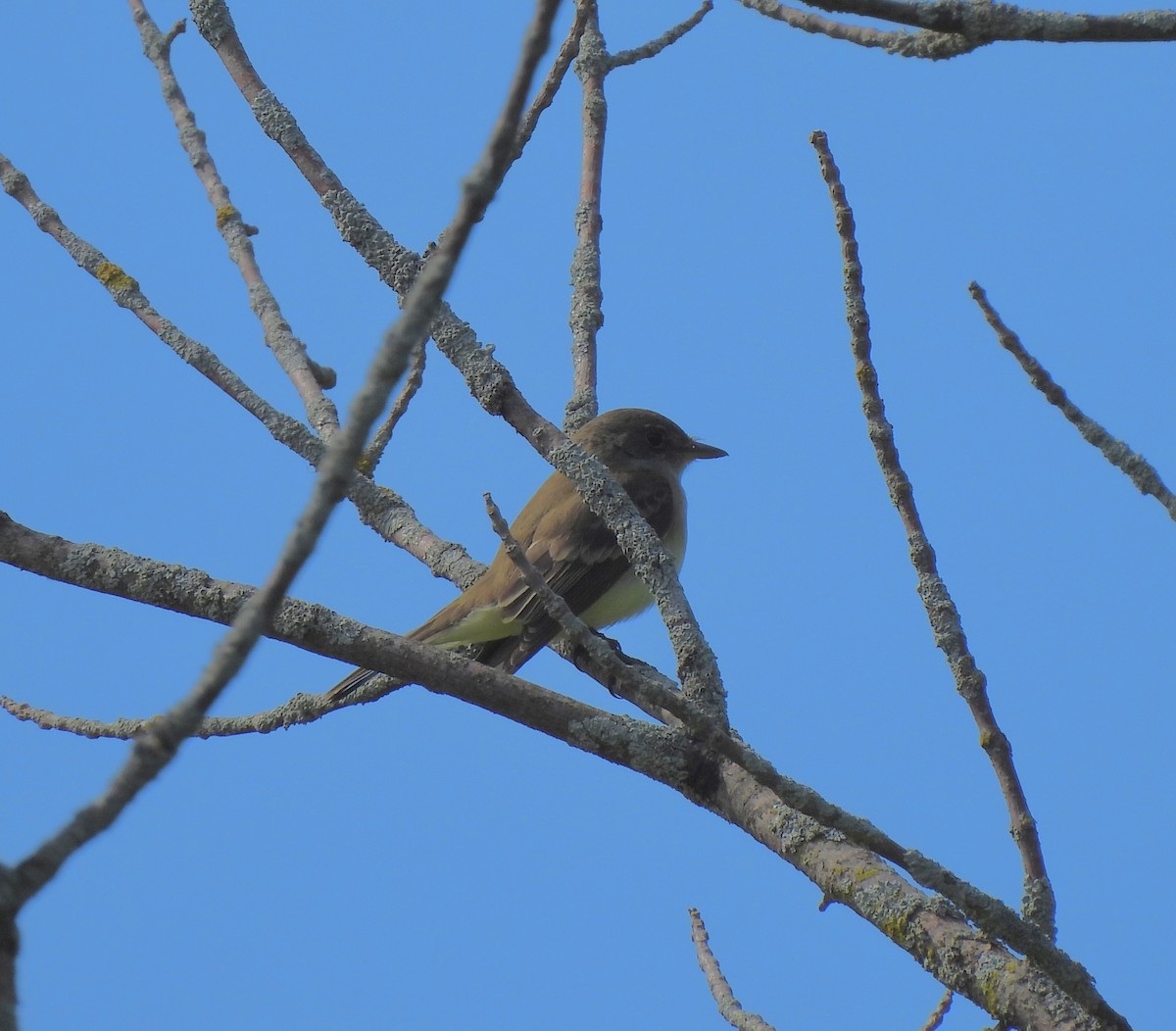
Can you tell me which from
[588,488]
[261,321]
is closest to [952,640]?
[588,488]

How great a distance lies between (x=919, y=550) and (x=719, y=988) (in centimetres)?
121

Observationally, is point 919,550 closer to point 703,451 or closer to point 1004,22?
point 1004,22

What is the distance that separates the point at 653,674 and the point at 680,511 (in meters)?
2.67

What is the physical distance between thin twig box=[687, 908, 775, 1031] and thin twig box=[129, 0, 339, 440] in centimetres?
226

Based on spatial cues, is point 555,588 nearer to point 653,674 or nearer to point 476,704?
point 653,674

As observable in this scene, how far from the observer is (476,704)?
3088 mm

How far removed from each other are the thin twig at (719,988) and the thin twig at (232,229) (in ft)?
7.41

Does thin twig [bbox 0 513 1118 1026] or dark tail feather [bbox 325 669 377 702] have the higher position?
dark tail feather [bbox 325 669 377 702]

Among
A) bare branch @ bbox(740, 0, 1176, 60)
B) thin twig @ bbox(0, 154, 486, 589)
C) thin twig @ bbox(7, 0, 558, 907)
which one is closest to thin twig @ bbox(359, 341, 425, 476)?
thin twig @ bbox(0, 154, 486, 589)

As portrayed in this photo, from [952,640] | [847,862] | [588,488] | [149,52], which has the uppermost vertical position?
[149,52]

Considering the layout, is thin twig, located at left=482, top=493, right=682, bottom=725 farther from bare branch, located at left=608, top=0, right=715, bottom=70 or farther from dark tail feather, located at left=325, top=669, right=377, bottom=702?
bare branch, located at left=608, top=0, right=715, bottom=70

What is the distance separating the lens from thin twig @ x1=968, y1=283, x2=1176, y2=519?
248 cm

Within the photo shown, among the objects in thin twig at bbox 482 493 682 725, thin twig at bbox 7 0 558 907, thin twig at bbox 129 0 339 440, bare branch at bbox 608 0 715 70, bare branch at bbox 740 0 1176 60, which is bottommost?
thin twig at bbox 7 0 558 907

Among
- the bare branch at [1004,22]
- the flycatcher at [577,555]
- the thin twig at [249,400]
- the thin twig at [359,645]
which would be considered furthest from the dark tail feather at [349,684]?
the bare branch at [1004,22]
